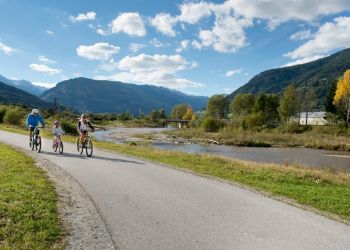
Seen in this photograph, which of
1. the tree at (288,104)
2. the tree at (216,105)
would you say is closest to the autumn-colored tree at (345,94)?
the tree at (288,104)

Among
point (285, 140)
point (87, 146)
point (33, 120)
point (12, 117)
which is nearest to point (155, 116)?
point (285, 140)

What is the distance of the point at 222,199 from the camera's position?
34.7 feet

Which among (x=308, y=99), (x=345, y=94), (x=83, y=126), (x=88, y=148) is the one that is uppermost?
(x=308, y=99)

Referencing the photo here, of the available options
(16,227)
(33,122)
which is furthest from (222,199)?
Result: (33,122)

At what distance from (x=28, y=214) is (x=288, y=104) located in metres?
101

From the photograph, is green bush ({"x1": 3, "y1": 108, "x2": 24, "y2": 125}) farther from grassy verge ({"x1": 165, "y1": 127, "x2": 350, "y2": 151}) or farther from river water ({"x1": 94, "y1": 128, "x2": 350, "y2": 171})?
grassy verge ({"x1": 165, "y1": 127, "x2": 350, "y2": 151})

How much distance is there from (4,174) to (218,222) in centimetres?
787

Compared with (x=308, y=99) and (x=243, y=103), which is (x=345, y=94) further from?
(x=243, y=103)

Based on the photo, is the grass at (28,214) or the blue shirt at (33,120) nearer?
the grass at (28,214)

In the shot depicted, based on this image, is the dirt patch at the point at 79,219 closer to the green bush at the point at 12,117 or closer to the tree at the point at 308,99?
the green bush at the point at 12,117

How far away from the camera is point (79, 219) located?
8.26m

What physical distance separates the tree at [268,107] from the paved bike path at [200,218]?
95.4m

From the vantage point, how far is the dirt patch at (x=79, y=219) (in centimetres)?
677

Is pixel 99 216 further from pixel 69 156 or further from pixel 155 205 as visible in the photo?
pixel 69 156
